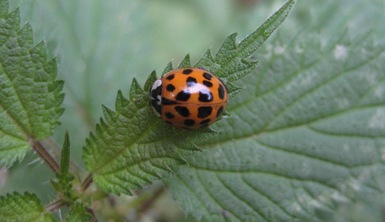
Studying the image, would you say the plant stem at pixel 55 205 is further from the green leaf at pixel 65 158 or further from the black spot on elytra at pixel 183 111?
the black spot on elytra at pixel 183 111

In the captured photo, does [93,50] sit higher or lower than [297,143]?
higher

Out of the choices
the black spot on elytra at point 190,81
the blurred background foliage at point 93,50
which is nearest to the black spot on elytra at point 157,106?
the black spot on elytra at point 190,81

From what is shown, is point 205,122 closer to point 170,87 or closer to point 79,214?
point 170,87

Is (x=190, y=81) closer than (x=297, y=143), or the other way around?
(x=190, y=81)

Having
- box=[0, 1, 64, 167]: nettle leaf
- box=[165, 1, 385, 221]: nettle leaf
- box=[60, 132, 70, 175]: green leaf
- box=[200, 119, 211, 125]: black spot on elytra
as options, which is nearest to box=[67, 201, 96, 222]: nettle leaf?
box=[60, 132, 70, 175]: green leaf

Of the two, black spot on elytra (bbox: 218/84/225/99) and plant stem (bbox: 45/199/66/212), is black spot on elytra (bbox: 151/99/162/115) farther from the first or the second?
plant stem (bbox: 45/199/66/212)

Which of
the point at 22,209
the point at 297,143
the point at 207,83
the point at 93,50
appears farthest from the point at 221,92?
the point at 93,50
